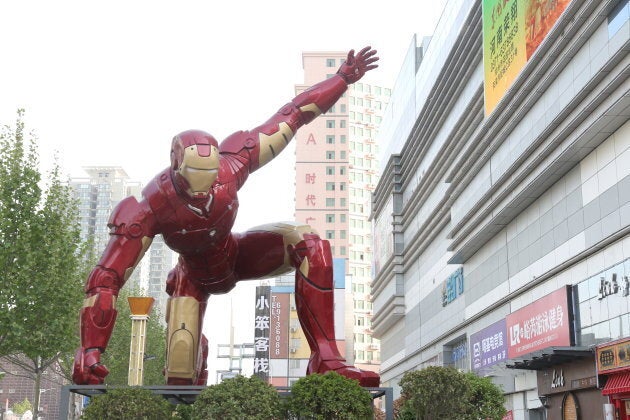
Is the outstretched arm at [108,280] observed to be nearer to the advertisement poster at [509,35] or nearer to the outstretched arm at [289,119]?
the outstretched arm at [289,119]

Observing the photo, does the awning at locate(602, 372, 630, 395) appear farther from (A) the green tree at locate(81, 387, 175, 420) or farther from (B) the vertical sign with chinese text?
(B) the vertical sign with chinese text

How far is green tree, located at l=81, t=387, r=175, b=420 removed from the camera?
717 centimetres

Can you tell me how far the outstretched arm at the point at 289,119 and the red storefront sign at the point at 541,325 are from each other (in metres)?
13.4

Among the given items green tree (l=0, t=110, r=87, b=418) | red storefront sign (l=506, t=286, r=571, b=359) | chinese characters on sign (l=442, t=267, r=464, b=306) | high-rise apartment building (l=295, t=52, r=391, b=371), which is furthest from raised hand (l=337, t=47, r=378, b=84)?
high-rise apartment building (l=295, t=52, r=391, b=371)

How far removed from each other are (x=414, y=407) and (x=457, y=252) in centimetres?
2270

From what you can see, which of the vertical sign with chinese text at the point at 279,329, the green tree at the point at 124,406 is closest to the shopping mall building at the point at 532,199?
the vertical sign with chinese text at the point at 279,329

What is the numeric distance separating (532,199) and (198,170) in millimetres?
18078

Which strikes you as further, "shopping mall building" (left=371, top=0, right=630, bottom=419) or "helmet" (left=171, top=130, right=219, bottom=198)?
"shopping mall building" (left=371, top=0, right=630, bottom=419)

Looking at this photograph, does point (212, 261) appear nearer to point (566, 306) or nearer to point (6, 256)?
point (6, 256)

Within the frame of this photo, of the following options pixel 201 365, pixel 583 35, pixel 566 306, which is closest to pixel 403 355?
pixel 566 306

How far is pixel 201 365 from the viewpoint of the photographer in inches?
349

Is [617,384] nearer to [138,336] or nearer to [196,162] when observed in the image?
[138,336]

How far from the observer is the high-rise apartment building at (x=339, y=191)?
2896 inches

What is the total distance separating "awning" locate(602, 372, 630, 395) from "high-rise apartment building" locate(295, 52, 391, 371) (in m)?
53.8
